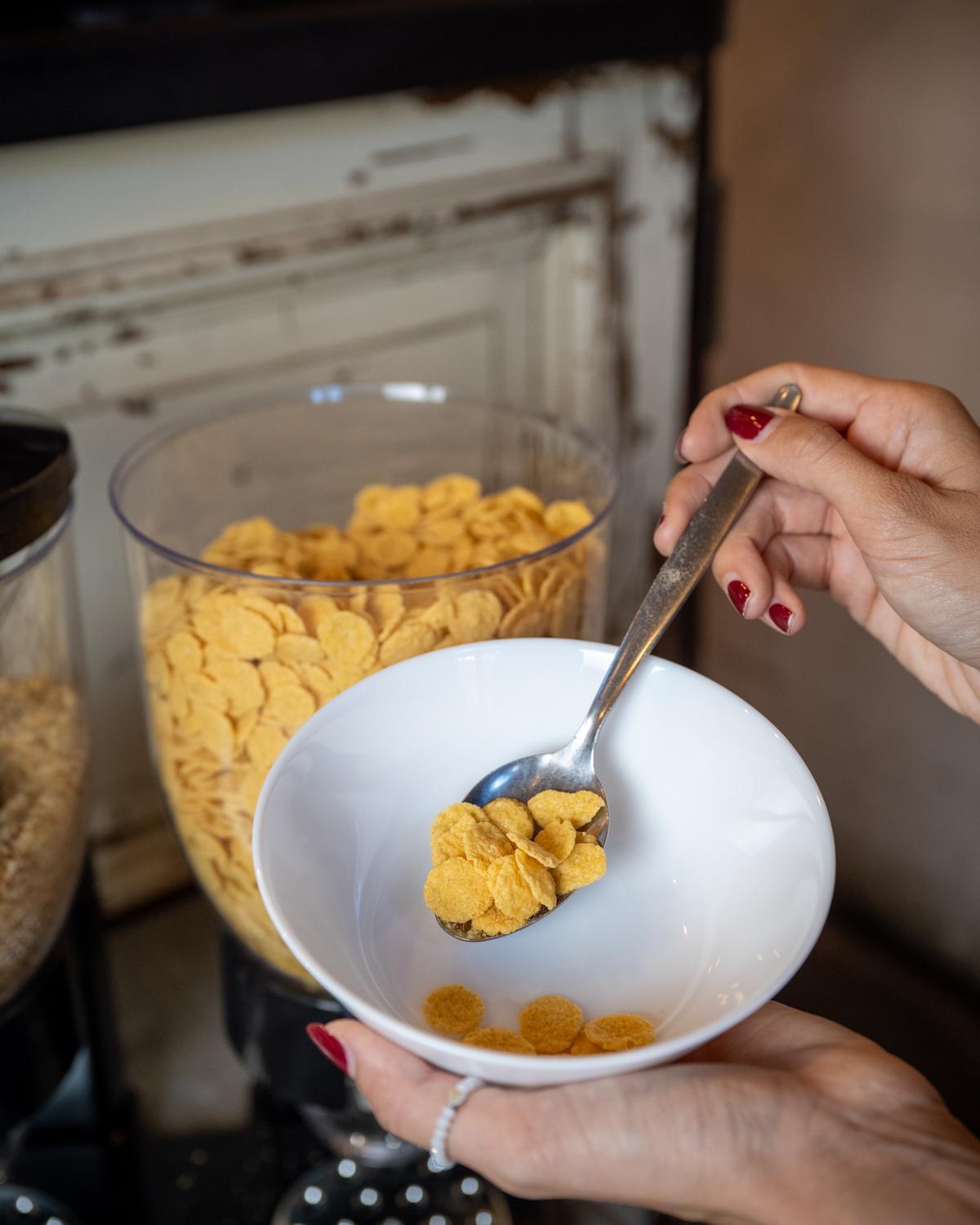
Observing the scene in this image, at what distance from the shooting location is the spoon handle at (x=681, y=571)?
1.55 feet

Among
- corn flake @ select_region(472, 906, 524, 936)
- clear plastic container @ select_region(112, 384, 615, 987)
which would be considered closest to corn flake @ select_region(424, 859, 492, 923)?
corn flake @ select_region(472, 906, 524, 936)

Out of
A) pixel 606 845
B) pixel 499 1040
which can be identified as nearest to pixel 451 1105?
pixel 499 1040

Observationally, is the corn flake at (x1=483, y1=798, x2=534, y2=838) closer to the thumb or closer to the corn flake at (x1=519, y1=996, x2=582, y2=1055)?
the corn flake at (x1=519, y1=996, x2=582, y2=1055)

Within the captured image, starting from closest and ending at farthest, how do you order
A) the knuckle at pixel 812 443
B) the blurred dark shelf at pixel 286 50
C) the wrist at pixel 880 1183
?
the wrist at pixel 880 1183 < the knuckle at pixel 812 443 < the blurred dark shelf at pixel 286 50

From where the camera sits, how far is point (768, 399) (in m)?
0.57

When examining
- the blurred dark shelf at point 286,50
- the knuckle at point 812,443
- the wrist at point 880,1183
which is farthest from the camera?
the blurred dark shelf at point 286,50

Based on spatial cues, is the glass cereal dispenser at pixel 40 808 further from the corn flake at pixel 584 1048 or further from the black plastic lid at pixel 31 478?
the corn flake at pixel 584 1048

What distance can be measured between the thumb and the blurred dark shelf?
1.30 feet

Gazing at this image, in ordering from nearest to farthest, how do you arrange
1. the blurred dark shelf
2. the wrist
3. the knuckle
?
1. the wrist
2. the knuckle
3. the blurred dark shelf

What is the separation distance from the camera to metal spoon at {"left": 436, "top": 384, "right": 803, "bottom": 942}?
473 mm

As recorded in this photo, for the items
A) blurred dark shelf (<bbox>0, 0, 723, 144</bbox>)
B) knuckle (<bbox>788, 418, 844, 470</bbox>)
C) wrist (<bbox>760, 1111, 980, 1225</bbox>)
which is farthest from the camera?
blurred dark shelf (<bbox>0, 0, 723, 144</bbox>)

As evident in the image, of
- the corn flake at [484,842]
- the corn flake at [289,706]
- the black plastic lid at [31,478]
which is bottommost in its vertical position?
the corn flake at [484,842]

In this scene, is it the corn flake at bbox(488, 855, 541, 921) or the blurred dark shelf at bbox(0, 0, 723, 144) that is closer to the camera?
the corn flake at bbox(488, 855, 541, 921)

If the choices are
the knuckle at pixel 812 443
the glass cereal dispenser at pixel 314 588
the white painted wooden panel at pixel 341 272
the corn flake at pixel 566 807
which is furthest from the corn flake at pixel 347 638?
the white painted wooden panel at pixel 341 272
